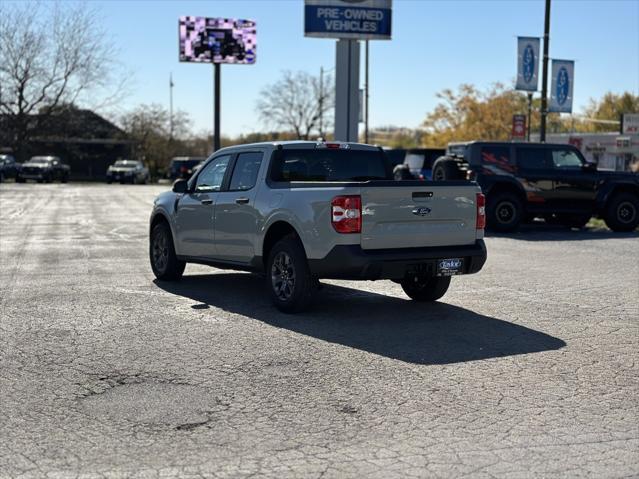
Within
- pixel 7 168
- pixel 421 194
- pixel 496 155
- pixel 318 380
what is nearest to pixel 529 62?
pixel 496 155

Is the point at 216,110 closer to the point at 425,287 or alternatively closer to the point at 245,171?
the point at 245,171

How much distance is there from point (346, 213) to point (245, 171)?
212 centimetres

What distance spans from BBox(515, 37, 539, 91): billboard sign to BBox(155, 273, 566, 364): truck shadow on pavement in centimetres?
1788

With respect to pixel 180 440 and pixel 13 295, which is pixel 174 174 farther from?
pixel 180 440

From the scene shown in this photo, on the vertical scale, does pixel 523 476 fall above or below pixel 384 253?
below

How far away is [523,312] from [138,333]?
4.01m

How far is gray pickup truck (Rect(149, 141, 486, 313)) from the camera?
8078 mm

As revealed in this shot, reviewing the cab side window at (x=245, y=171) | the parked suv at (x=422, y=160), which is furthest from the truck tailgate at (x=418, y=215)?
the parked suv at (x=422, y=160)

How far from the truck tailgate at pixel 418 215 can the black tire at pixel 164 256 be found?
368 centimetres

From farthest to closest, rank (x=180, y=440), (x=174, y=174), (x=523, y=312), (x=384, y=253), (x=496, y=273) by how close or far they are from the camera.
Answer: (x=174, y=174) < (x=496, y=273) < (x=523, y=312) < (x=384, y=253) < (x=180, y=440)

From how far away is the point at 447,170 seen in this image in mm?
19016

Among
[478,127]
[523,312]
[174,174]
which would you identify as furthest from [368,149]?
[478,127]

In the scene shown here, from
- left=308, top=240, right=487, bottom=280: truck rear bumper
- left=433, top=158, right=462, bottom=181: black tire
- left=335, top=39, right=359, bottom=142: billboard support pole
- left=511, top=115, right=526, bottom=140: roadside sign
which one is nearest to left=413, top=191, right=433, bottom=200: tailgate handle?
left=308, top=240, right=487, bottom=280: truck rear bumper

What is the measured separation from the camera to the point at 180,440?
4.77m
